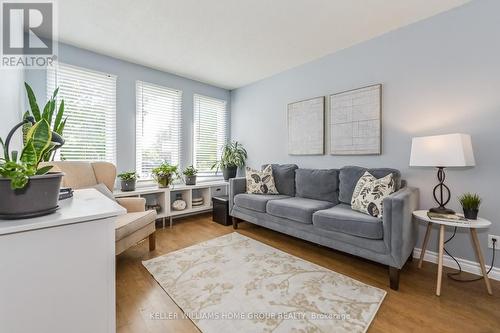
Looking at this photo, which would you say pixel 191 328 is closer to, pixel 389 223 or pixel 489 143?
pixel 389 223

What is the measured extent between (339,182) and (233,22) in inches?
87.1

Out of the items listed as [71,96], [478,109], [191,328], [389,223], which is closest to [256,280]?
[191,328]

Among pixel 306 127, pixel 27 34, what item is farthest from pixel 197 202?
pixel 27 34

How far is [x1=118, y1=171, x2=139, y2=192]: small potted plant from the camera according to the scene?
3.01 metres

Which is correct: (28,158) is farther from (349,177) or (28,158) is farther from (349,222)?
(349,177)

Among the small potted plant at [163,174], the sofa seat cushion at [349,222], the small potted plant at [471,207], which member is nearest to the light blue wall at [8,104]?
the small potted plant at [163,174]

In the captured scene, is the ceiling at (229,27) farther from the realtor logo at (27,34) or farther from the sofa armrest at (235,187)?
the sofa armrest at (235,187)

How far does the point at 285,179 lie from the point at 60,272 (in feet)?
9.06

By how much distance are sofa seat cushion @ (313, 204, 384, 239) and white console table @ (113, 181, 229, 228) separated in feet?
6.95

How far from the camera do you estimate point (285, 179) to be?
329 centimetres

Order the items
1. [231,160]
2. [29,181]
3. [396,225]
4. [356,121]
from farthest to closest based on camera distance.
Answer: [231,160] < [356,121] < [396,225] < [29,181]

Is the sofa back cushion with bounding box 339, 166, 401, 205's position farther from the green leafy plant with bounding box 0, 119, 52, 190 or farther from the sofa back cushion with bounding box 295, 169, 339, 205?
the green leafy plant with bounding box 0, 119, 52, 190

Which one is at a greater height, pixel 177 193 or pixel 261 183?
pixel 261 183

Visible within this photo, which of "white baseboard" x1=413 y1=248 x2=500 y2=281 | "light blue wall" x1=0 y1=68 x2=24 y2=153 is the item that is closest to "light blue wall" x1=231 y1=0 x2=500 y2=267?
"white baseboard" x1=413 y1=248 x2=500 y2=281
